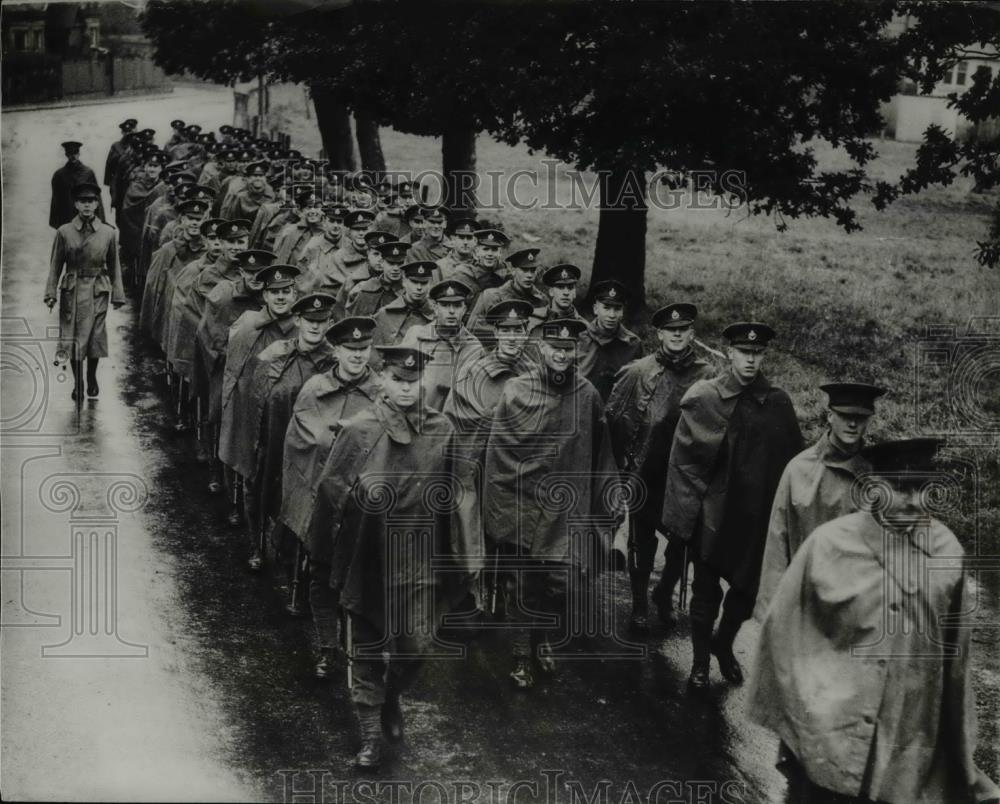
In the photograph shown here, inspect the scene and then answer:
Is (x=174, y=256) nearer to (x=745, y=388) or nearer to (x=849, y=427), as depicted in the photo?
(x=745, y=388)

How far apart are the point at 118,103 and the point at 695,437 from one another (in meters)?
27.6

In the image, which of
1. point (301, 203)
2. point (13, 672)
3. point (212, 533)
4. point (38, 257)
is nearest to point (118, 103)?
point (38, 257)

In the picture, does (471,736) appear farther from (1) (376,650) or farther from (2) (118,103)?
(2) (118,103)

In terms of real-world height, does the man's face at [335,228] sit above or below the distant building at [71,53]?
below

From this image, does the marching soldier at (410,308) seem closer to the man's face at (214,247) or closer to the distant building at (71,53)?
the man's face at (214,247)

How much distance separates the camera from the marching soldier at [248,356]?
10.7 meters

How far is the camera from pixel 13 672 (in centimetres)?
853

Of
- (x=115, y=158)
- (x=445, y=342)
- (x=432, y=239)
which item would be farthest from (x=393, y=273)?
(x=115, y=158)

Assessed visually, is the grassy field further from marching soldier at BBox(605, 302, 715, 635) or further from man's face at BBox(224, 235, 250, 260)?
man's face at BBox(224, 235, 250, 260)

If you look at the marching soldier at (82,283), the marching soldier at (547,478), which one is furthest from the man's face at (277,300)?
the marching soldier at (82,283)

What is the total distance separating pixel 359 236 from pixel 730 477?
6857 millimetres

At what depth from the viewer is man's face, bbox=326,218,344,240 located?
15.1 m

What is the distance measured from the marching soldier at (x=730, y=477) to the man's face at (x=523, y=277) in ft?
12.0

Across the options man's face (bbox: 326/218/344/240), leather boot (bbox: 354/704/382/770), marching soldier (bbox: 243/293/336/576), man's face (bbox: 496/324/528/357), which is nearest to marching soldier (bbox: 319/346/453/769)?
leather boot (bbox: 354/704/382/770)
